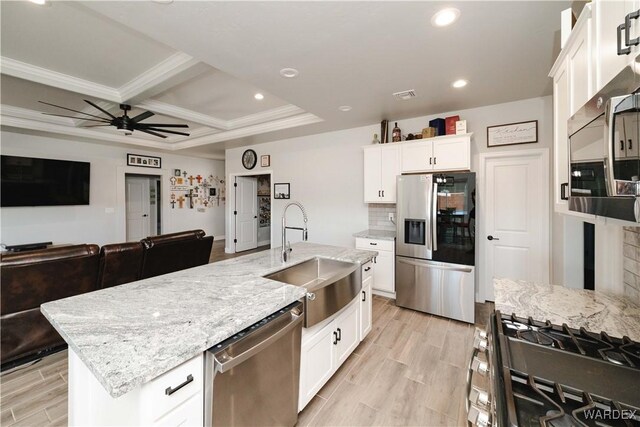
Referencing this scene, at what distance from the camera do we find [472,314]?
2920mm

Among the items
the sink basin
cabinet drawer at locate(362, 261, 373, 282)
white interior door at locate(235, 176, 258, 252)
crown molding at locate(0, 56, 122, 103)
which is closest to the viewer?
the sink basin

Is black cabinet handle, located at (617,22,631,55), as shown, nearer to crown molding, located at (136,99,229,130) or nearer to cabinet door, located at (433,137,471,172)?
cabinet door, located at (433,137,471,172)

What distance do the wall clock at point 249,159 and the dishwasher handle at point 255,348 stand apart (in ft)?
15.9

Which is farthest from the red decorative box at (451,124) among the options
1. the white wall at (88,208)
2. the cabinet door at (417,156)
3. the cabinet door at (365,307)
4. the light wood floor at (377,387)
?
the white wall at (88,208)

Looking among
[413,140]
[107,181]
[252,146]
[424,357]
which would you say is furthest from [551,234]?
[107,181]

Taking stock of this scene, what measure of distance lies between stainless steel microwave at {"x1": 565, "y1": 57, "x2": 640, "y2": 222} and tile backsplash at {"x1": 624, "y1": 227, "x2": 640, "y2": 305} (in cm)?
69

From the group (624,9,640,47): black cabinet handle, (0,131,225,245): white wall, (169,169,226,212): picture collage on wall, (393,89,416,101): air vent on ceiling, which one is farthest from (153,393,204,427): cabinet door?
(169,169,226,212): picture collage on wall

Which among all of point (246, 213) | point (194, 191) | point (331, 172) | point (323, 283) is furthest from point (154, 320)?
point (194, 191)

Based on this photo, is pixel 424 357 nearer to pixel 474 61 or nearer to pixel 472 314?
pixel 472 314

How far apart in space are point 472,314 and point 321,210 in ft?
9.16

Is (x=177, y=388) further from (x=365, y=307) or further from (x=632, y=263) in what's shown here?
(x=632, y=263)

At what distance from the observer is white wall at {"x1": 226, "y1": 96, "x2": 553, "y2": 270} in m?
3.83

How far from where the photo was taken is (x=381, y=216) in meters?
4.11

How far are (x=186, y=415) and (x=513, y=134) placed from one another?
4021 mm
